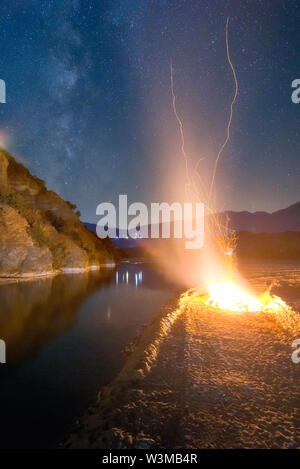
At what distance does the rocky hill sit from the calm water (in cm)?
1455

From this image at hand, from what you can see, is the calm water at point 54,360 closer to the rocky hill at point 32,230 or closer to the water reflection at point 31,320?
the water reflection at point 31,320

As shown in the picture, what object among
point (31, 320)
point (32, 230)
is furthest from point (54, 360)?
point (32, 230)

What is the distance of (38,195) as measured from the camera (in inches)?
1817

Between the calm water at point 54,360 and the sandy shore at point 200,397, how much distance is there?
51 cm

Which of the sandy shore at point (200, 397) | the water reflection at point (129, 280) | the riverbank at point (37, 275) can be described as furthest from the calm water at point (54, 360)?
the riverbank at point (37, 275)

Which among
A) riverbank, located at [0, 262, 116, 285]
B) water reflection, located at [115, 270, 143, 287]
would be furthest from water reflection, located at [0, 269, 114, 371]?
water reflection, located at [115, 270, 143, 287]

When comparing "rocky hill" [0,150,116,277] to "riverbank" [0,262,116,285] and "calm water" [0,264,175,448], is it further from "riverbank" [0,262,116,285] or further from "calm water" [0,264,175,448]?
"calm water" [0,264,175,448]

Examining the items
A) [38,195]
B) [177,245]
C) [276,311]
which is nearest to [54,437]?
[276,311]

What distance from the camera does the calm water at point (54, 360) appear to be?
437 cm

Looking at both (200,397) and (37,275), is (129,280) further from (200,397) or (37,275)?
(200,397)

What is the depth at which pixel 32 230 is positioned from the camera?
3247 centimetres

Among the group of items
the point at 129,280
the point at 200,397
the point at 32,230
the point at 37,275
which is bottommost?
the point at 129,280

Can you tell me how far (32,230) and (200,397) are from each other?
32796 mm
